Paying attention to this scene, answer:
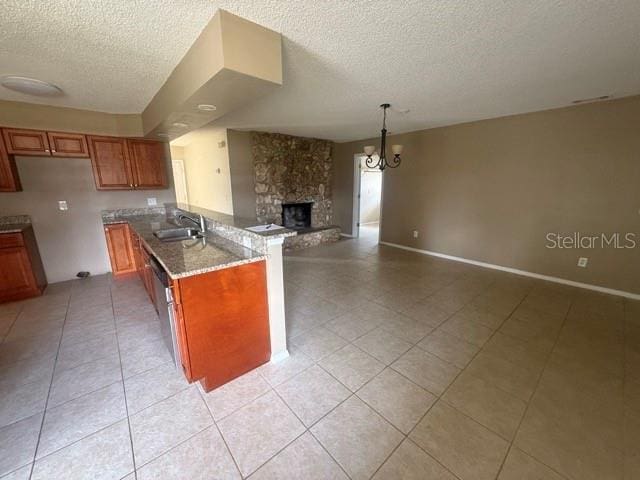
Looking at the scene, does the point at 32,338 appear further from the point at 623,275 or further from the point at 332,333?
the point at 623,275

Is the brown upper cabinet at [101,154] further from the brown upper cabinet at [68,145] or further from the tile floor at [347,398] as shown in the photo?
the tile floor at [347,398]

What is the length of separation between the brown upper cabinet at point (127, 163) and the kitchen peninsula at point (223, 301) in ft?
7.02

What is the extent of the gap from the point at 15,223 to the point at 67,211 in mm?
490

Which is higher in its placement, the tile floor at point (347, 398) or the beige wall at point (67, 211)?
the beige wall at point (67, 211)

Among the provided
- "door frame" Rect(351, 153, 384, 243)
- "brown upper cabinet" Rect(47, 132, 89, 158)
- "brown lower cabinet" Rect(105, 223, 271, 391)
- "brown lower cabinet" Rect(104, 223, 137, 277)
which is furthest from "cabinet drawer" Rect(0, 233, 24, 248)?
"door frame" Rect(351, 153, 384, 243)

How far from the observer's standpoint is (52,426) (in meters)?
1.48

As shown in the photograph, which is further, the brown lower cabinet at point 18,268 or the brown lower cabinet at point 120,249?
the brown lower cabinet at point 120,249

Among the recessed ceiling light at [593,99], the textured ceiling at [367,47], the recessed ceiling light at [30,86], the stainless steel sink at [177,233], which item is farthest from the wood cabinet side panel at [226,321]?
the recessed ceiling light at [593,99]

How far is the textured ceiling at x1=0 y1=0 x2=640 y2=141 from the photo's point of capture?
1405 mm

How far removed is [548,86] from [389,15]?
213 centimetres

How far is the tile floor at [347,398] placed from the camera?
1.28 meters

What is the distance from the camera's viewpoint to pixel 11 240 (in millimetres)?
2830

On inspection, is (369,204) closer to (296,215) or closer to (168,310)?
(296,215)

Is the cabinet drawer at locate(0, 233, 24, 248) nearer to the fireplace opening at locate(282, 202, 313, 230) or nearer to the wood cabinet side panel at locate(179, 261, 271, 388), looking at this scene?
the wood cabinet side panel at locate(179, 261, 271, 388)
